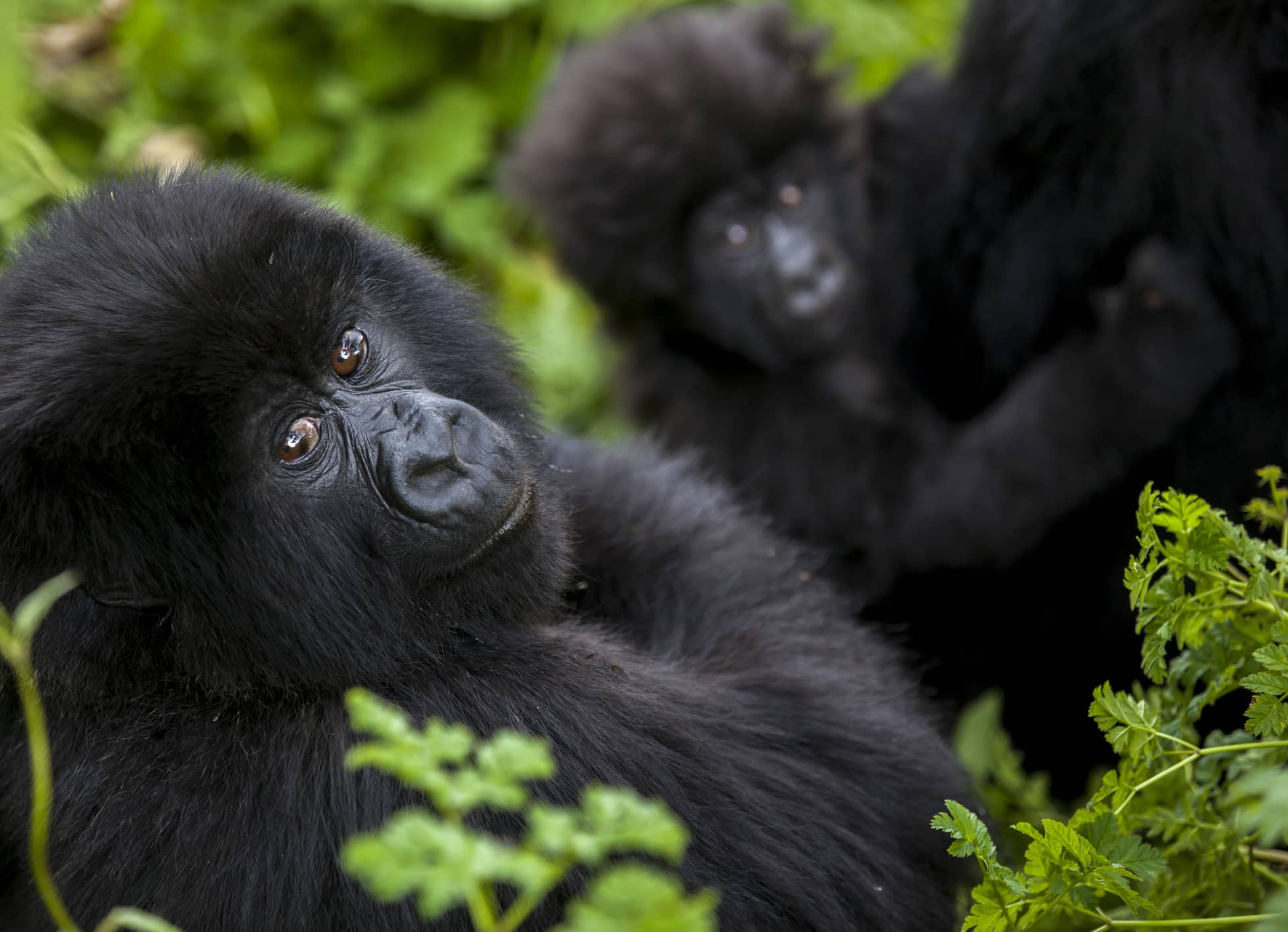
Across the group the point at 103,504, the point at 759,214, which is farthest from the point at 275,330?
the point at 759,214

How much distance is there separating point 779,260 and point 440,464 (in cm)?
238

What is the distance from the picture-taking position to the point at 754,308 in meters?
4.43

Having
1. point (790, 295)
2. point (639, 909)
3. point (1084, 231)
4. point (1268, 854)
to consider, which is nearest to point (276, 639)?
point (639, 909)

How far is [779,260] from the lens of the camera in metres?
4.39

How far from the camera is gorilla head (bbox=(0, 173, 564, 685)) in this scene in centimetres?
203

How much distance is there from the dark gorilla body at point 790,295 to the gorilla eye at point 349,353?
1907 mm

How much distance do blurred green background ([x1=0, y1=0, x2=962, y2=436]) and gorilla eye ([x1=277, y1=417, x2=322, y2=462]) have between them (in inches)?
114

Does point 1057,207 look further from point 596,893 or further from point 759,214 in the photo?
point 596,893

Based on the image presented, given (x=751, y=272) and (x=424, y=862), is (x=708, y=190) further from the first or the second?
(x=424, y=862)

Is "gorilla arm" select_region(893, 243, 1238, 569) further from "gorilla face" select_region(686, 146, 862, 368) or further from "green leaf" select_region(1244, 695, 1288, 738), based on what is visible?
"green leaf" select_region(1244, 695, 1288, 738)

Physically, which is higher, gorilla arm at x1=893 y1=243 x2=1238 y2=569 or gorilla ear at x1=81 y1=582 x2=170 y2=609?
gorilla arm at x1=893 y1=243 x2=1238 y2=569

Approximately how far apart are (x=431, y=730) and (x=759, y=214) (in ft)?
11.0

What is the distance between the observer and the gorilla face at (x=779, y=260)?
14.3 feet

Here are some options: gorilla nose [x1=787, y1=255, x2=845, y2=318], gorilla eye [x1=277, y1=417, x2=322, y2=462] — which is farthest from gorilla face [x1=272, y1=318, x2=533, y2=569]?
gorilla nose [x1=787, y1=255, x2=845, y2=318]
